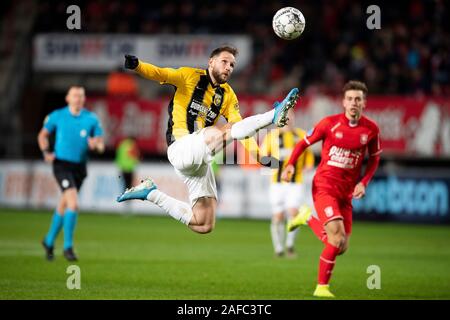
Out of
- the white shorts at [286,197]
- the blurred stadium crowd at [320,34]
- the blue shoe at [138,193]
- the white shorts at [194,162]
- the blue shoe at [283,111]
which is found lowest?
the white shorts at [286,197]

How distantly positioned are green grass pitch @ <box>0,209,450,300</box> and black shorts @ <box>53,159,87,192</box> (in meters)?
1.19

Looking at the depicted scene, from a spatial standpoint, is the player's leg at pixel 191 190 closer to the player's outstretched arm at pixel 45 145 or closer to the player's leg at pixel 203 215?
the player's leg at pixel 203 215

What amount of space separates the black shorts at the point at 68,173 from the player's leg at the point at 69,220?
96 millimetres

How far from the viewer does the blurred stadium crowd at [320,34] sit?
25.2 metres

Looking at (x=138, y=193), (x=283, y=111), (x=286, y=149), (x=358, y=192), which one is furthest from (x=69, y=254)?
(x=283, y=111)

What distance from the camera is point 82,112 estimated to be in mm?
14328

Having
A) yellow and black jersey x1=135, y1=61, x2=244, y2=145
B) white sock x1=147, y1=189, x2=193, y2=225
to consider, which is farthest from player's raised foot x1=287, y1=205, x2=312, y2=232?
yellow and black jersey x1=135, y1=61, x2=244, y2=145

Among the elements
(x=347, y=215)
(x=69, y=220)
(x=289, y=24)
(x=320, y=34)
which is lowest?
(x=69, y=220)

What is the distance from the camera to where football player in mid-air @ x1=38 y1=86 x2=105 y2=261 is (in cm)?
1381

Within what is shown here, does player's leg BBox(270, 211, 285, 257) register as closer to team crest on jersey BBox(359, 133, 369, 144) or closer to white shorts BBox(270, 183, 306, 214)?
white shorts BBox(270, 183, 306, 214)

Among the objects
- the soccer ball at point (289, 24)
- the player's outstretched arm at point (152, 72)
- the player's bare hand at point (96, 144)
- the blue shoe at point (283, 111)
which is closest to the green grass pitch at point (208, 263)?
the player's bare hand at point (96, 144)

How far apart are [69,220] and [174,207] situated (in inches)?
138

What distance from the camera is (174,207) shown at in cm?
1065

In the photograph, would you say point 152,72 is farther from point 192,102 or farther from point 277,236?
point 277,236
